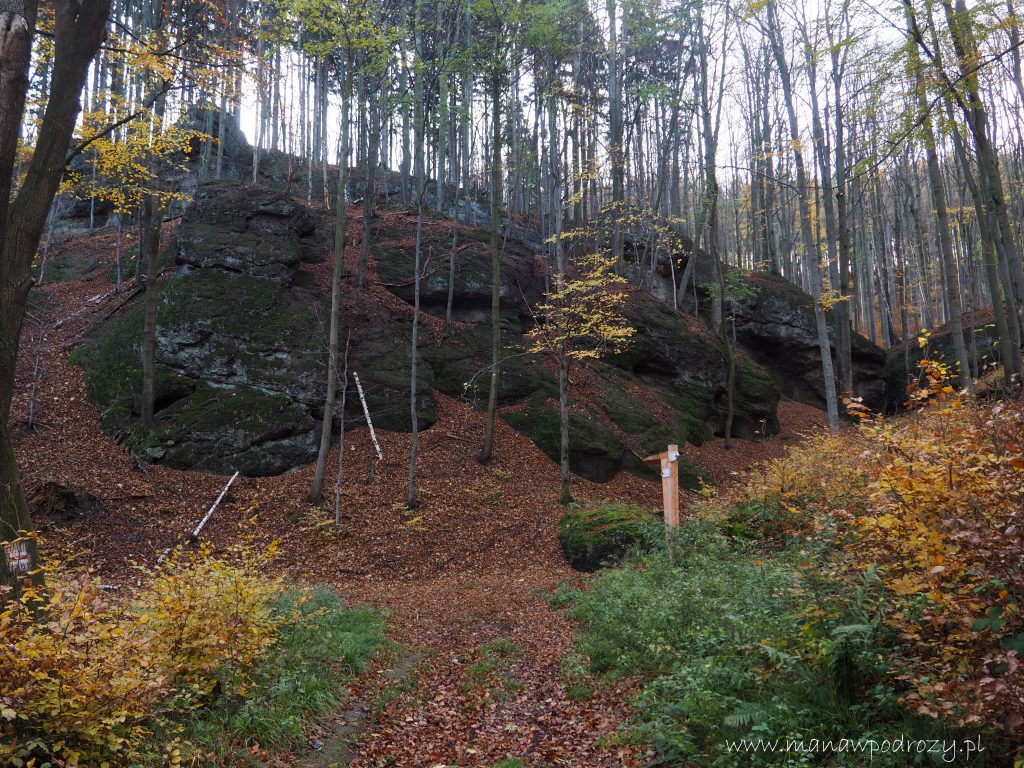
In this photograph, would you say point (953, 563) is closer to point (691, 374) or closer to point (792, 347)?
point (691, 374)

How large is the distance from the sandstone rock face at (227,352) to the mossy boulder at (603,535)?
7.14 metres

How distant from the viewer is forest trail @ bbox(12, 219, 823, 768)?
5.03m

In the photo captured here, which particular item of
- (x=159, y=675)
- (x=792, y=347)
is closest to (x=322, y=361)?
(x=159, y=675)

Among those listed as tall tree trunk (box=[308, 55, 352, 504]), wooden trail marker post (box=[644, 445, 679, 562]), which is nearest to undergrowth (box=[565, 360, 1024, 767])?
wooden trail marker post (box=[644, 445, 679, 562])

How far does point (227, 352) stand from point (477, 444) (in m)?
7.22

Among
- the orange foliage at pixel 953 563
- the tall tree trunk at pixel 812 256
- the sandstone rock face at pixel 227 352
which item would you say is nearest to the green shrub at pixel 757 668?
the orange foliage at pixel 953 563

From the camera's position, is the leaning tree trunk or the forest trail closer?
the leaning tree trunk

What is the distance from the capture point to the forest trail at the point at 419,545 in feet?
16.5

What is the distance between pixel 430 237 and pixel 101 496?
1566cm

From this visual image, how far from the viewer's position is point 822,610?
12.9 feet

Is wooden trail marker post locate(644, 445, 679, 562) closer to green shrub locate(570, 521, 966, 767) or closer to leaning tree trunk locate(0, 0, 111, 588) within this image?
green shrub locate(570, 521, 966, 767)

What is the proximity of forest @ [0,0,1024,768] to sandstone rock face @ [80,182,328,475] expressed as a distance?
105mm

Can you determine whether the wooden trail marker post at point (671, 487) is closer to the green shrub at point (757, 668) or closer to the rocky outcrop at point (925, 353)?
the green shrub at point (757, 668)

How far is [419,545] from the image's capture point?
1222cm
